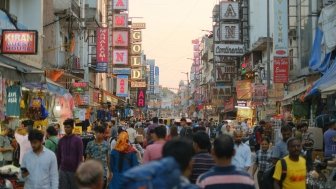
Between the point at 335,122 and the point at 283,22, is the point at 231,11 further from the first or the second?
the point at 335,122

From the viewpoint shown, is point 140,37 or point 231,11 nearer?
point 231,11

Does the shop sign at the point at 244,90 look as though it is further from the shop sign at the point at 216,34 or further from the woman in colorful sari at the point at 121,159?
the woman in colorful sari at the point at 121,159

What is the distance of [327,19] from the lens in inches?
936

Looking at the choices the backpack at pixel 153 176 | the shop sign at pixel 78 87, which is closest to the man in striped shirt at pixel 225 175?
the backpack at pixel 153 176

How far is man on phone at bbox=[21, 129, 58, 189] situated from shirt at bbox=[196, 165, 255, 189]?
11.2 feet

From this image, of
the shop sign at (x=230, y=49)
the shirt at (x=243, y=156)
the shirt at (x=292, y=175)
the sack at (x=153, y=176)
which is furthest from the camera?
the shop sign at (x=230, y=49)

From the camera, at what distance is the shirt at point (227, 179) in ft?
17.8

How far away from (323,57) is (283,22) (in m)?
8.46

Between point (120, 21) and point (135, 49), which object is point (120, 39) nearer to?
point (120, 21)

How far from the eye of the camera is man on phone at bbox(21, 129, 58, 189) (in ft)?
27.4

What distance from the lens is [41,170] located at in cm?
836

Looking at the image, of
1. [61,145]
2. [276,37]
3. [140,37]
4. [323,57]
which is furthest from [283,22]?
[140,37]

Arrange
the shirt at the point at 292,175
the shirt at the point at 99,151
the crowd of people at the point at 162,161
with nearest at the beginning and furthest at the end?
the crowd of people at the point at 162,161 → the shirt at the point at 292,175 → the shirt at the point at 99,151

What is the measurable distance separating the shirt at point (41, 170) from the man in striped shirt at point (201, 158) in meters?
2.00
